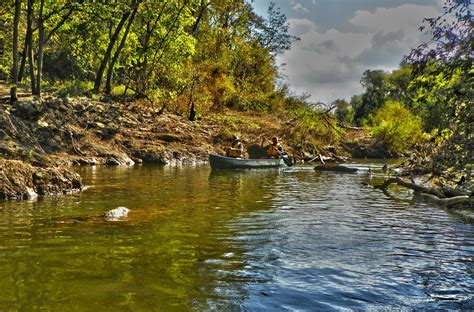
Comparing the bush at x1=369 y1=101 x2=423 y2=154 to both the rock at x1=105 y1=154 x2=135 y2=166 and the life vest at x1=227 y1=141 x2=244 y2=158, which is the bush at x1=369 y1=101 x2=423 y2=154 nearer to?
the life vest at x1=227 y1=141 x2=244 y2=158

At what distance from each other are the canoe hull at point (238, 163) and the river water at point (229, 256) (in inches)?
403

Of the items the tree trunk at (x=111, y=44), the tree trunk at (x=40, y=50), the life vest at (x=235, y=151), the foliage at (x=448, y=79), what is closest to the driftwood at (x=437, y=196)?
the foliage at (x=448, y=79)

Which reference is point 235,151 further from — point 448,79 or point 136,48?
point 448,79

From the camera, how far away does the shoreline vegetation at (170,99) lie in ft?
35.1

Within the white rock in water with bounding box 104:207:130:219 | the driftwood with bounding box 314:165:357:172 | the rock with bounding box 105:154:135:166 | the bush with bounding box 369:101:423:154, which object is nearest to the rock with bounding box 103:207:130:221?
the white rock in water with bounding box 104:207:130:219

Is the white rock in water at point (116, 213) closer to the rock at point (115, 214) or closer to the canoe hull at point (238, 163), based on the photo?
the rock at point (115, 214)

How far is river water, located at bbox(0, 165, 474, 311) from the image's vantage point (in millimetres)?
5020

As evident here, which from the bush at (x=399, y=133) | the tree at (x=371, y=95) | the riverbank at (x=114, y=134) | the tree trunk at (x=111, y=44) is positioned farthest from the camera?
the tree at (x=371, y=95)

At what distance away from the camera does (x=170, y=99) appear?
106ft

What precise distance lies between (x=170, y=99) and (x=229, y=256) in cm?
2641

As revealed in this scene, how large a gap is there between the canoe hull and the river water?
10236 millimetres

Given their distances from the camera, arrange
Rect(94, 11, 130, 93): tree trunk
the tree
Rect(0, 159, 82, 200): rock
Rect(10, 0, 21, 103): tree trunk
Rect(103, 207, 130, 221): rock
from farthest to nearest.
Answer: the tree < Rect(94, 11, 130, 93): tree trunk < Rect(10, 0, 21, 103): tree trunk < Rect(0, 159, 82, 200): rock < Rect(103, 207, 130, 221): rock

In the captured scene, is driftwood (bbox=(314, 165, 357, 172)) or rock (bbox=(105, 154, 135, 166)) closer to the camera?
rock (bbox=(105, 154, 135, 166))

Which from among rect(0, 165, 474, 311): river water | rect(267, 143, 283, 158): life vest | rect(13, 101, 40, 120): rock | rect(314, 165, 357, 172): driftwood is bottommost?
rect(0, 165, 474, 311): river water
